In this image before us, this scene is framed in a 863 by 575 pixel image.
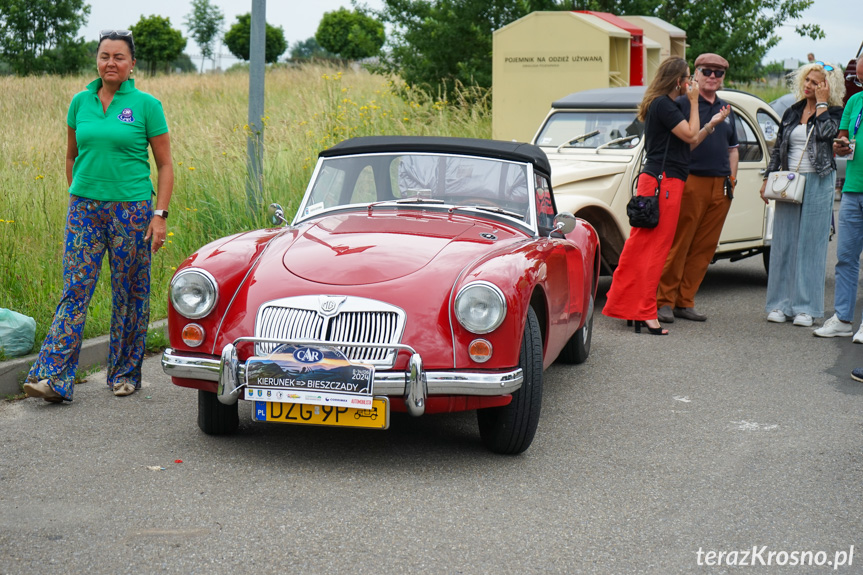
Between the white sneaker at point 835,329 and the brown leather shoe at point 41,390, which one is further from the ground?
the white sneaker at point 835,329

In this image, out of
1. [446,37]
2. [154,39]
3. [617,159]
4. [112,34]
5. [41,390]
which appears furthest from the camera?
[154,39]

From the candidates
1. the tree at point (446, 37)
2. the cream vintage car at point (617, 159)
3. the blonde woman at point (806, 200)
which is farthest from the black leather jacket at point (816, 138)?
the tree at point (446, 37)

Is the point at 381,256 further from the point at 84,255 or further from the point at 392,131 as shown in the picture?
the point at 392,131

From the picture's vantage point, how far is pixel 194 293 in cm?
466

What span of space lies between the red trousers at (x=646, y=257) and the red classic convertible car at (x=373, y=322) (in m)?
2.24

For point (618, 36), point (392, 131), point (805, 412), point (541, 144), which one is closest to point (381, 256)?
point (805, 412)

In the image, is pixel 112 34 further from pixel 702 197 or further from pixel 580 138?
pixel 580 138

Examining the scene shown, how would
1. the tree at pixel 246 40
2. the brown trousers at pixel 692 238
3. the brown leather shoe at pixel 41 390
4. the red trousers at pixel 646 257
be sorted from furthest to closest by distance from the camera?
the tree at pixel 246 40 < the brown trousers at pixel 692 238 < the red trousers at pixel 646 257 < the brown leather shoe at pixel 41 390

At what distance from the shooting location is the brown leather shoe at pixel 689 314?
8242 mm

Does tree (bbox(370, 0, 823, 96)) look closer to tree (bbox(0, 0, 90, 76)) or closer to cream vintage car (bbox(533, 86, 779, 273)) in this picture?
cream vintage car (bbox(533, 86, 779, 273))

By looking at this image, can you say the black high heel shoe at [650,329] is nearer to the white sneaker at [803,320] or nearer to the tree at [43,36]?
the white sneaker at [803,320]

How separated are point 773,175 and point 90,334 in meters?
5.29

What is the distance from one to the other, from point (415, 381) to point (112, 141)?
2.37m

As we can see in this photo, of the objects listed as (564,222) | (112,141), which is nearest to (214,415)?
(112,141)
